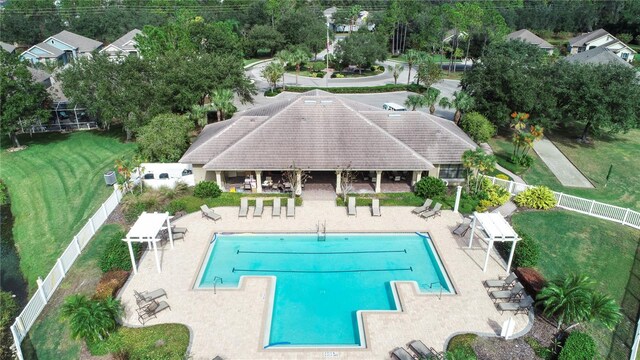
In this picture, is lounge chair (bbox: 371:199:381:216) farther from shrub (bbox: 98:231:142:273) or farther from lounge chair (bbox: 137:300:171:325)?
shrub (bbox: 98:231:142:273)

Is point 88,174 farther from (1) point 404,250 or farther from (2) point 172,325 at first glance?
(1) point 404,250

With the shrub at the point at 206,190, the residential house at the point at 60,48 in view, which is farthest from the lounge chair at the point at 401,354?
the residential house at the point at 60,48

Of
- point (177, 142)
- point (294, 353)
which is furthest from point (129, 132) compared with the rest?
point (294, 353)

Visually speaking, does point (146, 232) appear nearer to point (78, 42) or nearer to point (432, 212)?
point (432, 212)

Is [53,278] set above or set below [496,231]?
below

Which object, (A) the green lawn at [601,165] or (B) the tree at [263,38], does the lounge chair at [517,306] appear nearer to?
(A) the green lawn at [601,165]

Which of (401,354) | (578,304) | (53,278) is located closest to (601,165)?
(578,304)
